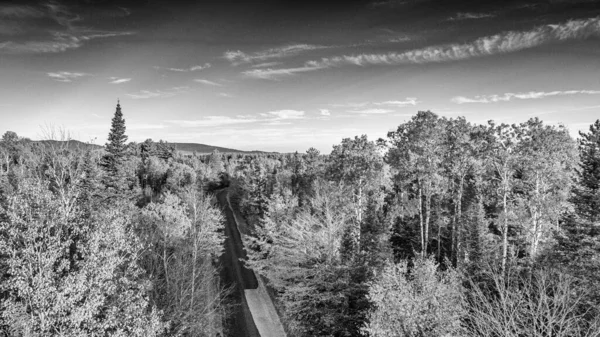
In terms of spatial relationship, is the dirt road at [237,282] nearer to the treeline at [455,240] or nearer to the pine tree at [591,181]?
the treeline at [455,240]

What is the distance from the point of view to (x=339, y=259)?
2216 cm

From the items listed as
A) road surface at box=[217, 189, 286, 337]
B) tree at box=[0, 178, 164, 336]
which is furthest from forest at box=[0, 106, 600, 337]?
road surface at box=[217, 189, 286, 337]

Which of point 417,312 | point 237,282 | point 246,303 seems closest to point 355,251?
point 417,312

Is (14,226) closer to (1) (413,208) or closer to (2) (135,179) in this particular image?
(1) (413,208)

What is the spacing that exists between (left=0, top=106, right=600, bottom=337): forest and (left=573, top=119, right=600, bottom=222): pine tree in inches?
3.2

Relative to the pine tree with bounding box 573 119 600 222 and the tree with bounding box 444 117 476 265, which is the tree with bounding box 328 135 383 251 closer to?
the tree with bounding box 444 117 476 265

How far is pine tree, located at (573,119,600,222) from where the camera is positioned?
1847 cm

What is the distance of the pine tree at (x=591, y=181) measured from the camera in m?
18.5

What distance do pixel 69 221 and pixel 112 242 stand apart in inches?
77.7

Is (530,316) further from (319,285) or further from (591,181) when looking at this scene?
(319,285)

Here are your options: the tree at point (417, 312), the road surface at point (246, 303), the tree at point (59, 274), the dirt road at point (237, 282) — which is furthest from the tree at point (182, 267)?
the tree at point (417, 312)

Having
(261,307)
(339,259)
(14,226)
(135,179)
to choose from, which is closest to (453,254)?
(339,259)

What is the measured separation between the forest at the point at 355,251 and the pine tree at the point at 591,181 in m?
0.08

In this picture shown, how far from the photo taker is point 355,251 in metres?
24.8
